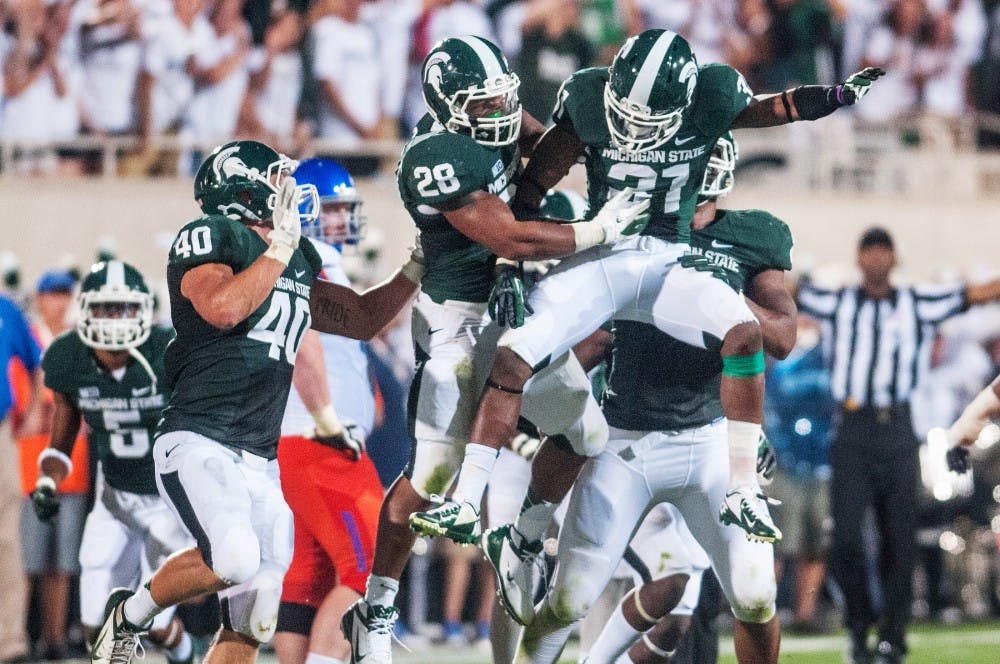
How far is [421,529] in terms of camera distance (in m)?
4.96

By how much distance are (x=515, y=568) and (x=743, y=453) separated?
926 mm

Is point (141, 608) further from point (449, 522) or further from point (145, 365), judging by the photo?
point (145, 365)

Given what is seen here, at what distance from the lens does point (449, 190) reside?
530 centimetres

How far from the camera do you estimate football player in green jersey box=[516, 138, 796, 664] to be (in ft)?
17.7

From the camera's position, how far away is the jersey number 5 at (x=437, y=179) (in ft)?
17.4

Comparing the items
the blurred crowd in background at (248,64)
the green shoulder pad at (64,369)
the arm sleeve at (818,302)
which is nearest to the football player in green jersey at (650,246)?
the green shoulder pad at (64,369)

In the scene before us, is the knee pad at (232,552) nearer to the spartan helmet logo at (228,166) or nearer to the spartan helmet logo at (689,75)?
the spartan helmet logo at (228,166)

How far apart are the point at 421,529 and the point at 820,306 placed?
3965mm

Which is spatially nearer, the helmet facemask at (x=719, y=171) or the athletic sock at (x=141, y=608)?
the athletic sock at (x=141, y=608)

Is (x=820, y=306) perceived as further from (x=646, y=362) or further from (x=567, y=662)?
(x=646, y=362)

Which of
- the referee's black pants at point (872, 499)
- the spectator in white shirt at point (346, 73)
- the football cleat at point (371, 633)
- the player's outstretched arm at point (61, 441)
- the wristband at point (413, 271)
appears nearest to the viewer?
the football cleat at point (371, 633)

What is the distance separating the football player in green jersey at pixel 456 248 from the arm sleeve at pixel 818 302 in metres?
3.11

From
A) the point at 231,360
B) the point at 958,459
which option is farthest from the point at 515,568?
the point at 958,459

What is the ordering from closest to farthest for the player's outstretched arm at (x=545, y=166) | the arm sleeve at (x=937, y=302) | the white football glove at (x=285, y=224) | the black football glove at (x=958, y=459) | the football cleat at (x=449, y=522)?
the football cleat at (x=449, y=522), the white football glove at (x=285, y=224), the player's outstretched arm at (x=545, y=166), the black football glove at (x=958, y=459), the arm sleeve at (x=937, y=302)
